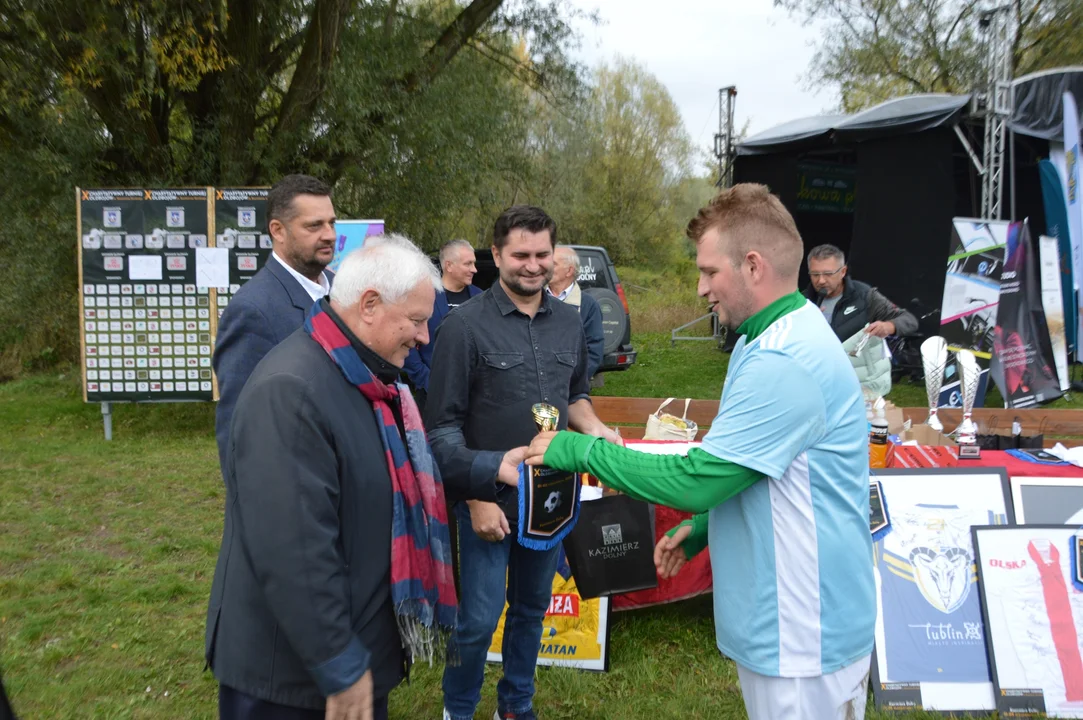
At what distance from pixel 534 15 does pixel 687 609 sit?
9.82 metres

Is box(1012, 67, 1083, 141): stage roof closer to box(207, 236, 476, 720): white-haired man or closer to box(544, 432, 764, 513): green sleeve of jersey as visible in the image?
box(544, 432, 764, 513): green sleeve of jersey

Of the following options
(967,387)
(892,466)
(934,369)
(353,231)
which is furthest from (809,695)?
(353,231)

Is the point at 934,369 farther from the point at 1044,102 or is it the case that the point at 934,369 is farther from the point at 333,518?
the point at 1044,102

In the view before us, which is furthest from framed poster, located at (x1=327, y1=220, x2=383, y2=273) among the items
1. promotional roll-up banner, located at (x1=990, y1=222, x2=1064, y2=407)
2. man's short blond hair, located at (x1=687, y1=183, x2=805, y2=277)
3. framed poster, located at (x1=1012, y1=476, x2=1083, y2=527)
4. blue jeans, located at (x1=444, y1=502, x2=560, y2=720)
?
promotional roll-up banner, located at (x1=990, y1=222, x2=1064, y2=407)

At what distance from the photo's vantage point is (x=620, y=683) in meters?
3.56

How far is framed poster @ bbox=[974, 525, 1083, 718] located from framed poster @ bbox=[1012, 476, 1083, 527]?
0.14 metres

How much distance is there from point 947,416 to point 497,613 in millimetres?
3339

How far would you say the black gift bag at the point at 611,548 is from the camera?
133 inches

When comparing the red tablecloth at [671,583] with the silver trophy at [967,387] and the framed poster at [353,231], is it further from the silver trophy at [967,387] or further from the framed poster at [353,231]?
the framed poster at [353,231]

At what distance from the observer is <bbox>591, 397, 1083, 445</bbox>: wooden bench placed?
15.6ft

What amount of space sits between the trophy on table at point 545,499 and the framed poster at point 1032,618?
6.50ft

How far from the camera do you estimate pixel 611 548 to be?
343cm

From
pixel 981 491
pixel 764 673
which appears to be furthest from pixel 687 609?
pixel 764 673

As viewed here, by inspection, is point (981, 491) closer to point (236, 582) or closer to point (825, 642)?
point (825, 642)
